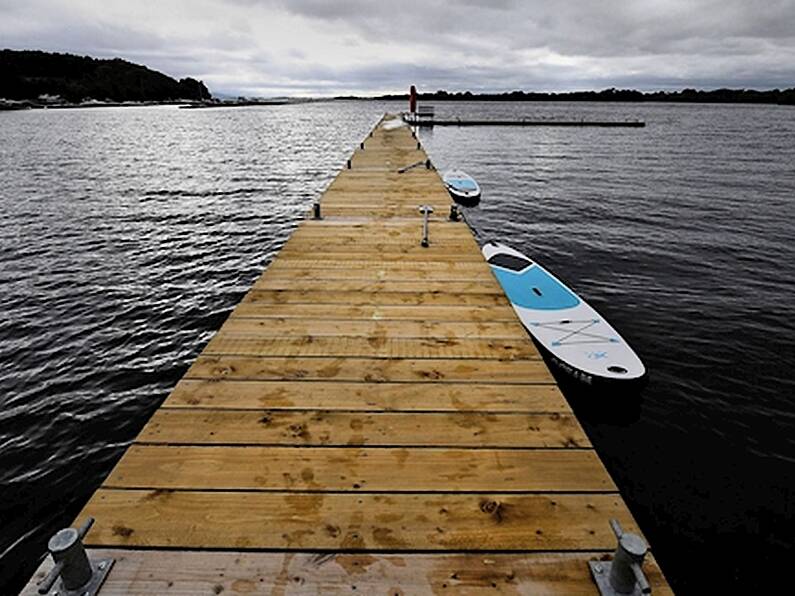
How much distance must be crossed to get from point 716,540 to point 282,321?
5.80 meters

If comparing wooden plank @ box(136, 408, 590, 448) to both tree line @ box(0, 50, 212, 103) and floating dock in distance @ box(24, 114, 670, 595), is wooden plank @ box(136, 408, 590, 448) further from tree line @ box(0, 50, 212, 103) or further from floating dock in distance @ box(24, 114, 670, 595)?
tree line @ box(0, 50, 212, 103)

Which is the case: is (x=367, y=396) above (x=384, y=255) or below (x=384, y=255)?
below

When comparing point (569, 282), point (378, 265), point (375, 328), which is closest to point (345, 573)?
point (375, 328)

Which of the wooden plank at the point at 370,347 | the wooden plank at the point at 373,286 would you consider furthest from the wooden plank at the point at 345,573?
the wooden plank at the point at 373,286

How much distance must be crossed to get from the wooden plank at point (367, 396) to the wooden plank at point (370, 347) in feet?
1.59

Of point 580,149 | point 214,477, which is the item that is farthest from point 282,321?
point 580,149

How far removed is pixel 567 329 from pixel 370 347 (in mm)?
5203

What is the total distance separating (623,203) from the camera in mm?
22047

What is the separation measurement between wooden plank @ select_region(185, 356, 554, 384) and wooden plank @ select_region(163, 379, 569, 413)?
0.09 metres

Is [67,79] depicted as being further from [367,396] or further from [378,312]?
[367,396]

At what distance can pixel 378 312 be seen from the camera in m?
5.05

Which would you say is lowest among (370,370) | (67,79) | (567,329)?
(567,329)

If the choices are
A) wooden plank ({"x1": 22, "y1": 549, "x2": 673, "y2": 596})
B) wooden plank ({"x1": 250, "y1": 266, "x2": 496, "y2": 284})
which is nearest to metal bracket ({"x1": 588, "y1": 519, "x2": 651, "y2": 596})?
wooden plank ({"x1": 22, "y1": 549, "x2": 673, "y2": 596})

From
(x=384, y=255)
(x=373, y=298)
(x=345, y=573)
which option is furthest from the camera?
(x=384, y=255)
